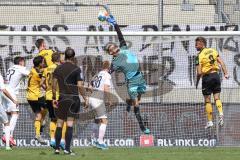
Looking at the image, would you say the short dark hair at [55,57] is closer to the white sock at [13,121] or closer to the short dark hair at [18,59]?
the short dark hair at [18,59]

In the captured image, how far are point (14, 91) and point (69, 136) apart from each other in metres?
3.76

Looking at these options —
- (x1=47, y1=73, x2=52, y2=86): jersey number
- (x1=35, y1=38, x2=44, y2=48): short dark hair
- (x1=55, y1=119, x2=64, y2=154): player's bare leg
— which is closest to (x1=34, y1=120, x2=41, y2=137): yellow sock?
(x1=47, y1=73, x2=52, y2=86): jersey number

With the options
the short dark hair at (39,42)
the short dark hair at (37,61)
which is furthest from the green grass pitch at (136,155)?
the short dark hair at (39,42)

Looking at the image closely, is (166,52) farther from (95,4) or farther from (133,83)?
(95,4)

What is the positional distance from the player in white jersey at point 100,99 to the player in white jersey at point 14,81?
1.62 m

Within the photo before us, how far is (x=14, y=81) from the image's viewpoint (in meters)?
17.3

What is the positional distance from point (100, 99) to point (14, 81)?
6.67 ft

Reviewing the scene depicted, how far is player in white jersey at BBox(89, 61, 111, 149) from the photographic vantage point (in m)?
16.8

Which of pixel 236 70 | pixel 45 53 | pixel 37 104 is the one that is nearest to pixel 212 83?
pixel 236 70

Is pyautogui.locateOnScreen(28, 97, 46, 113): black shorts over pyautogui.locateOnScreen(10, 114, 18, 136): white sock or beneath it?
over

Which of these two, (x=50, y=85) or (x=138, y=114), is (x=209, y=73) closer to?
(x=138, y=114)

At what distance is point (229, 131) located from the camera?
1802 centimetres

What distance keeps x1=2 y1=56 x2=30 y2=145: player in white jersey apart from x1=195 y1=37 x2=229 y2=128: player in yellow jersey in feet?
13.3

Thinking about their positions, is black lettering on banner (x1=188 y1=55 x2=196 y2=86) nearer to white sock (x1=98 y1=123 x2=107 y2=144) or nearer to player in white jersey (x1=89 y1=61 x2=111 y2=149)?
player in white jersey (x1=89 y1=61 x2=111 y2=149)
